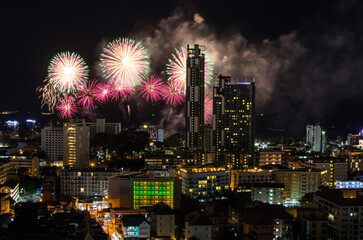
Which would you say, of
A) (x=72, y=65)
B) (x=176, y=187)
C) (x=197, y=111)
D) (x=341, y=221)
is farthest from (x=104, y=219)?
(x=197, y=111)

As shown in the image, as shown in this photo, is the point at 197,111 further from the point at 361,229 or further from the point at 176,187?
the point at 361,229

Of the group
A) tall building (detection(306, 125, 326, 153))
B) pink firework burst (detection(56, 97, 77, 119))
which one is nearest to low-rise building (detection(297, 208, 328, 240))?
pink firework burst (detection(56, 97, 77, 119))

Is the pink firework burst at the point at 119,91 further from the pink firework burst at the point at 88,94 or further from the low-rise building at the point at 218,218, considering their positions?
the low-rise building at the point at 218,218

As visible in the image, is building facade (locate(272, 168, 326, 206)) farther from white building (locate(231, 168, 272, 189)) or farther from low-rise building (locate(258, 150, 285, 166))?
low-rise building (locate(258, 150, 285, 166))

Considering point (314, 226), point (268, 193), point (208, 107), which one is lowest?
point (314, 226)

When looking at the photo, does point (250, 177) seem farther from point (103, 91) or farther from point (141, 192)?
point (103, 91)

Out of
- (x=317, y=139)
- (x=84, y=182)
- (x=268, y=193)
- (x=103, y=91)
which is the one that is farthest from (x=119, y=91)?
(x=317, y=139)
